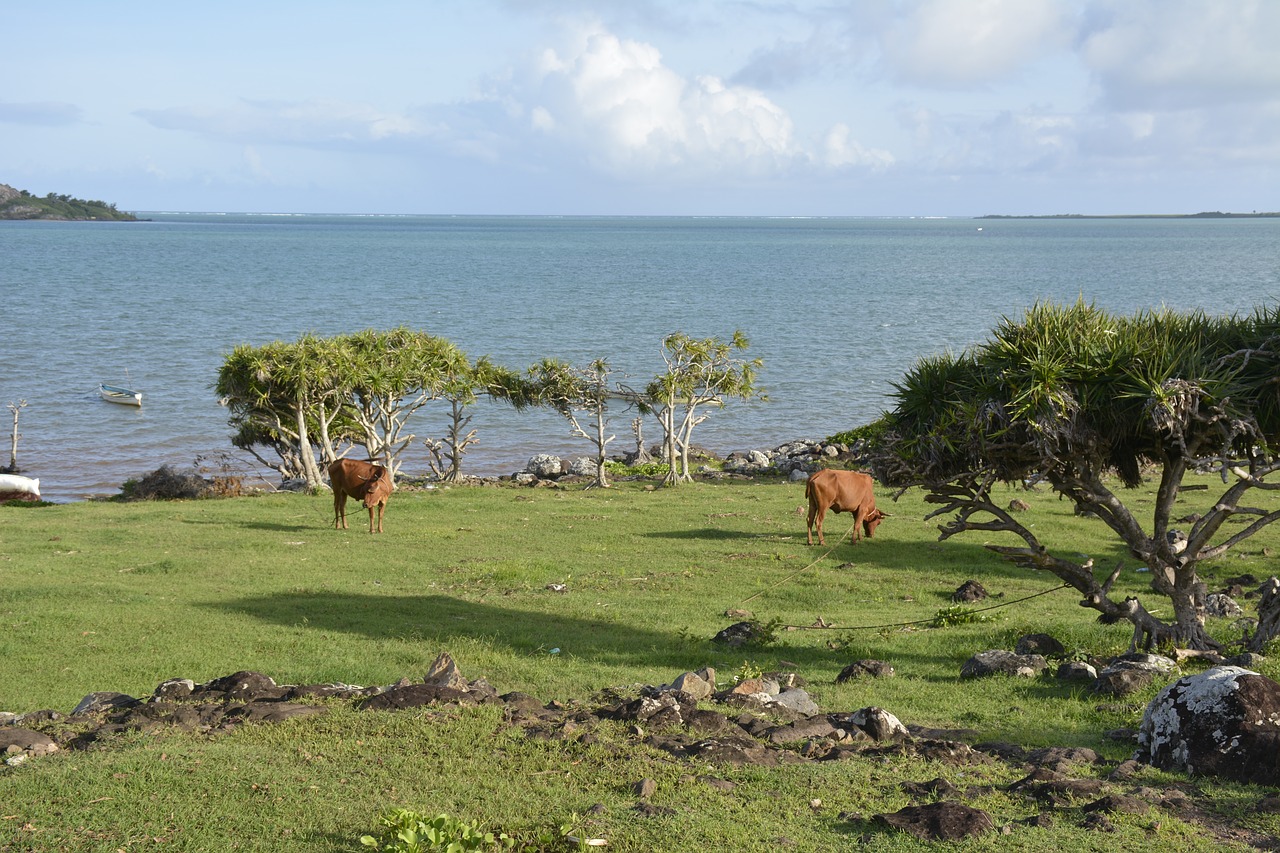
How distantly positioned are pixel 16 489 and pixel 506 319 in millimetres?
69622

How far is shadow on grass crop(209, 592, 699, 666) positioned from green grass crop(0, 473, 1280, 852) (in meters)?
0.07

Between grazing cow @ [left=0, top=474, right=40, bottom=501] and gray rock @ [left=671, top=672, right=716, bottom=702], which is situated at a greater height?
gray rock @ [left=671, top=672, right=716, bottom=702]

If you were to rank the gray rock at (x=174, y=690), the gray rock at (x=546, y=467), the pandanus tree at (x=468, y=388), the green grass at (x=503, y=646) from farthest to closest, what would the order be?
the gray rock at (x=546, y=467)
the pandanus tree at (x=468, y=388)
the gray rock at (x=174, y=690)
the green grass at (x=503, y=646)

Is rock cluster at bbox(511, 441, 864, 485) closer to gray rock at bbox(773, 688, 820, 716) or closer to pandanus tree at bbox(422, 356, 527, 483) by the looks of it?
pandanus tree at bbox(422, 356, 527, 483)

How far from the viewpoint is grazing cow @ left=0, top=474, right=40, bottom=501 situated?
3272 centimetres

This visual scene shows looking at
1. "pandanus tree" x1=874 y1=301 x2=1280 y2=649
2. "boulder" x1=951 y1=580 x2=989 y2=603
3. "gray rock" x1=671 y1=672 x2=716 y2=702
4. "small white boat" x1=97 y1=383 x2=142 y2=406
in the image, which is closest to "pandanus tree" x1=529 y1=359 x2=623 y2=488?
"boulder" x1=951 y1=580 x2=989 y2=603

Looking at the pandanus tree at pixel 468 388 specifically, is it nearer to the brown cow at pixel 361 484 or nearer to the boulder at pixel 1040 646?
the brown cow at pixel 361 484

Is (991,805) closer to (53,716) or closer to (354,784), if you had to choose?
(354,784)

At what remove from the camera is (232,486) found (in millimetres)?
33562

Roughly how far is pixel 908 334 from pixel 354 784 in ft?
285

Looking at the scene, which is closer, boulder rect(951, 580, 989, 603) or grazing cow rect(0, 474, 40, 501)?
boulder rect(951, 580, 989, 603)

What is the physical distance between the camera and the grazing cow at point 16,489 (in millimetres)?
32719

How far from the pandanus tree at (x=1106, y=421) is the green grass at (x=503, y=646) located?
1669 mm

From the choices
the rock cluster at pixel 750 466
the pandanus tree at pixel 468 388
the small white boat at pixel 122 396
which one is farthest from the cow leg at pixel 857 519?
the small white boat at pixel 122 396
